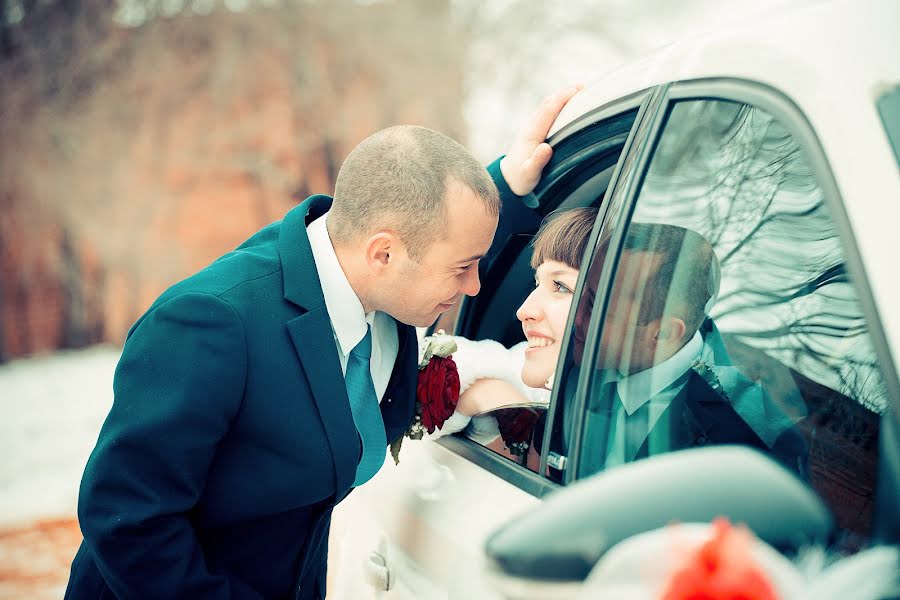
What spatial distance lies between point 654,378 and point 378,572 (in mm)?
771

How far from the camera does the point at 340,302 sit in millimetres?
1783

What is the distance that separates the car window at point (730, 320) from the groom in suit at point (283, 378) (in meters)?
0.46

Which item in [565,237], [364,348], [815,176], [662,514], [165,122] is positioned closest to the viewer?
[662,514]

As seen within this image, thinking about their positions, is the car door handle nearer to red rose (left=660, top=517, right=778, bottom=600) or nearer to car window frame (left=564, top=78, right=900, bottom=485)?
car window frame (left=564, top=78, right=900, bottom=485)

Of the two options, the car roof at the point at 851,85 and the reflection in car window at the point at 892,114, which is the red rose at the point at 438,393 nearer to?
the car roof at the point at 851,85

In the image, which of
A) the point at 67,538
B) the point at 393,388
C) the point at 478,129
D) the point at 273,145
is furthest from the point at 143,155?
the point at 393,388

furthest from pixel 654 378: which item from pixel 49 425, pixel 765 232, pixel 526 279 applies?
pixel 49 425

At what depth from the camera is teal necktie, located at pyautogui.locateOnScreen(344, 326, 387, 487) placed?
5.93 feet

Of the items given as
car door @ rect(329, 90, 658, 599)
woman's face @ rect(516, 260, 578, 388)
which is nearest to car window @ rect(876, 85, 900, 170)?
car door @ rect(329, 90, 658, 599)

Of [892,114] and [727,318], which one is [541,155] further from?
[892,114]

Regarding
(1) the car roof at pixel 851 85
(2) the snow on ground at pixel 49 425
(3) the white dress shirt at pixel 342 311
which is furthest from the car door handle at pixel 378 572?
(2) the snow on ground at pixel 49 425

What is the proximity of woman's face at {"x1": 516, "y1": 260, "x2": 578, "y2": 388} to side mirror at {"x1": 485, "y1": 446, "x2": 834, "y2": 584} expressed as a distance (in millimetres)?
778

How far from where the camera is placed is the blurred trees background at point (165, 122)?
14.2 metres

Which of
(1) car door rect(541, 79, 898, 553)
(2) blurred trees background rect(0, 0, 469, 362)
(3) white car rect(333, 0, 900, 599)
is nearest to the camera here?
(3) white car rect(333, 0, 900, 599)
